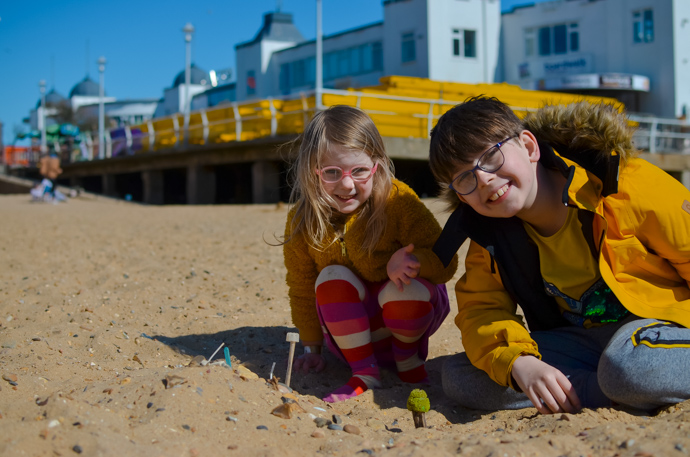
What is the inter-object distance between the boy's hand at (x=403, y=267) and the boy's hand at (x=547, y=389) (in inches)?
22.8

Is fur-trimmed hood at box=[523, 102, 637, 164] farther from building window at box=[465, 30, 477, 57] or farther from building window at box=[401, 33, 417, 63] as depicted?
building window at box=[465, 30, 477, 57]

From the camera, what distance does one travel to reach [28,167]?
90.0 ft

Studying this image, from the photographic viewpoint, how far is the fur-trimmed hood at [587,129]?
7.14 ft

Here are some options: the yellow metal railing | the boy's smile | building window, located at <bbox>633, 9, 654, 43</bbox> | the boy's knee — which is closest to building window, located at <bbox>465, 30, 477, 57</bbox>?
building window, located at <bbox>633, 9, 654, 43</bbox>

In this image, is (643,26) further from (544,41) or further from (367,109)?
(367,109)

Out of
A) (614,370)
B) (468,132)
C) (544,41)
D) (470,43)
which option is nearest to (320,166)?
(468,132)

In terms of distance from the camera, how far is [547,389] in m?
2.04

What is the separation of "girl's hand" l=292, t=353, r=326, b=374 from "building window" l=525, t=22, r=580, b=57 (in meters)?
23.1

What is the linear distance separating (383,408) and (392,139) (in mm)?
9058

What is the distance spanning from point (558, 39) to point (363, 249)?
23.4 meters

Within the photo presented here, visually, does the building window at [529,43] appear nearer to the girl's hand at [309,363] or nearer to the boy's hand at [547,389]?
the girl's hand at [309,363]

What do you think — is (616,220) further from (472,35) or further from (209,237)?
(472,35)

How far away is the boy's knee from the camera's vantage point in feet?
8.27

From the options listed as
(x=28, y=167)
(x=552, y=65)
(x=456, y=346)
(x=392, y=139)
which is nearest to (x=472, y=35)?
(x=552, y=65)
